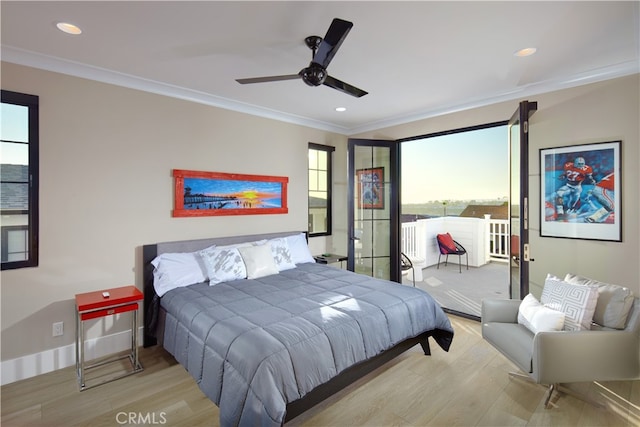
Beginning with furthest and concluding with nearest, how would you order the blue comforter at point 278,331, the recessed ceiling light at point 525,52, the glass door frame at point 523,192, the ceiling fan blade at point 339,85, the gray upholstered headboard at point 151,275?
the gray upholstered headboard at point 151,275 < the glass door frame at point 523,192 < the recessed ceiling light at point 525,52 < the ceiling fan blade at point 339,85 < the blue comforter at point 278,331

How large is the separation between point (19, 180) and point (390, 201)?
13.1 feet

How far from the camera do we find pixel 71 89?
2.75 m

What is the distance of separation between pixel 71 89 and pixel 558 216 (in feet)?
15.3

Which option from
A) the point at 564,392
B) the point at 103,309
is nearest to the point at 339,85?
the point at 103,309

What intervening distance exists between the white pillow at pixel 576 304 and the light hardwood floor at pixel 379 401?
558mm

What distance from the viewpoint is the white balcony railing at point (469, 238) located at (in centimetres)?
634

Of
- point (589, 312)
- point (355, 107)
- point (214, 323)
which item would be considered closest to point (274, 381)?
point (214, 323)

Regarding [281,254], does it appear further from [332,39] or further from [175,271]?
[332,39]

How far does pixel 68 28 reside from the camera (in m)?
2.17

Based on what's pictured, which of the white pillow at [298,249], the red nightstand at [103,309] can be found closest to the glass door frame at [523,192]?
the white pillow at [298,249]

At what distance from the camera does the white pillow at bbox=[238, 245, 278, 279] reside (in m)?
3.27

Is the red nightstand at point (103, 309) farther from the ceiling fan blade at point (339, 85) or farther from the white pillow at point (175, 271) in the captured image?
the ceiling fan blade at point (339, 85)

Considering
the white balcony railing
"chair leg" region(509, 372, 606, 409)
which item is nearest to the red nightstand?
A: "chair leg" region(509, 372, 606, 409)

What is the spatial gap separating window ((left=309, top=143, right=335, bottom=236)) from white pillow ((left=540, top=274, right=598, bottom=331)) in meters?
3.07
